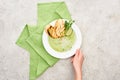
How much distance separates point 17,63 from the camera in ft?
3.88

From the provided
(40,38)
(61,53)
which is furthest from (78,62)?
(40,38)

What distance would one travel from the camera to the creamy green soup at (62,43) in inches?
45.4

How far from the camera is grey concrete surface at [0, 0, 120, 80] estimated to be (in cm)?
118

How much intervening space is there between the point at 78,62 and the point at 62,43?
100 millimetres

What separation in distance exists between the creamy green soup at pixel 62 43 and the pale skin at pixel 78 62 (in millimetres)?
42

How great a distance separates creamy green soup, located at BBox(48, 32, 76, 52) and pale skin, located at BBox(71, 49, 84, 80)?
42mm

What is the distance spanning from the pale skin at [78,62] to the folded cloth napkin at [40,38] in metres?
0.08

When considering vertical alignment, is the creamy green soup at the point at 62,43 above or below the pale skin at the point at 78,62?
above

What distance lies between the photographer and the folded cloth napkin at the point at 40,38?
1.16m

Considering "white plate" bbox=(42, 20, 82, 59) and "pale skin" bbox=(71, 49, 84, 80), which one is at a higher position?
"white plate" bbox=(42, 20, 82, 59)

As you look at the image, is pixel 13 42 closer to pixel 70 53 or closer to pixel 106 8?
pixel 70 53

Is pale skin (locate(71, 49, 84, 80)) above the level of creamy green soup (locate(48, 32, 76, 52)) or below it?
below

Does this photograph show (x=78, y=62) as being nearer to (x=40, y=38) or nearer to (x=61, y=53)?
(x=61, y=53)

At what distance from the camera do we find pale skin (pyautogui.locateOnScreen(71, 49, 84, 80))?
1.12 meters
